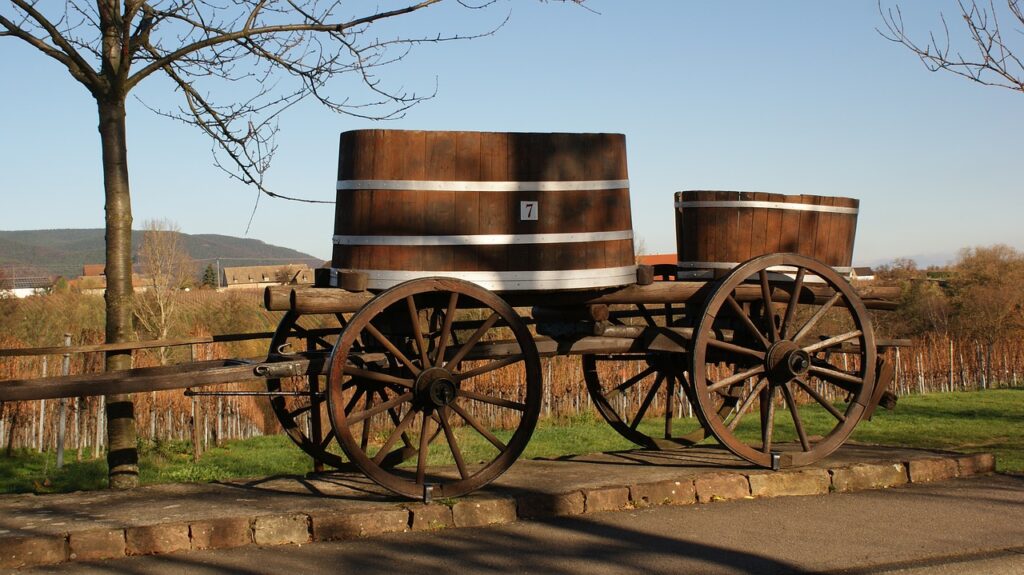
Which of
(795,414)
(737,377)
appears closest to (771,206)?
(737,377)

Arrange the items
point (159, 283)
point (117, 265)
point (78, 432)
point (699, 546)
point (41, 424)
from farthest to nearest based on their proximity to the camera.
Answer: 1. point (159, 283)
2. point (41, 424)
3. point (78, 432)
4. point (117, 265)
5. point (699, 546)

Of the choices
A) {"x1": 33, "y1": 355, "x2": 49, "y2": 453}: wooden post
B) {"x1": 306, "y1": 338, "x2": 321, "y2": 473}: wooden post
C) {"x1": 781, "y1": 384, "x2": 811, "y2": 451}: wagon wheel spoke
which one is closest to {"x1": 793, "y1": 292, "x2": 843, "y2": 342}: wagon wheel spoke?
{"x1": 781, "y1": 384, "x2": 811, "y2": 451}: wagon wheel spoke

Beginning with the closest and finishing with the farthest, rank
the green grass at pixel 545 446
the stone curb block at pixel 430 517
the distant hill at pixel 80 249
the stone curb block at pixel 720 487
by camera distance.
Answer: the stone curb block at pixel 430 517, the stone curb block at pixel 720 487, the green grass at pixel 545 446, the distant hill at pixel 80 249

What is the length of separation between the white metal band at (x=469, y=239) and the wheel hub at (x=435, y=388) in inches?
29.1

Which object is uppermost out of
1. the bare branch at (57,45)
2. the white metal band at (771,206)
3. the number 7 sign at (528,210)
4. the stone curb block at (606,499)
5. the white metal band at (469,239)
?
the bare branch at (57,45)

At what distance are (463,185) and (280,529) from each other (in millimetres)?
2151

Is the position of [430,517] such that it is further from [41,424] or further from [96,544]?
[41,424]

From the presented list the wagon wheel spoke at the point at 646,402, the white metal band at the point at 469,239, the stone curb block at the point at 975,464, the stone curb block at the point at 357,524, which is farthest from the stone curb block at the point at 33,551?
the stone curb block at the point at 975,464

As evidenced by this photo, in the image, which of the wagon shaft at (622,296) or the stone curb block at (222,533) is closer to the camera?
the stone curb block at (222,533)

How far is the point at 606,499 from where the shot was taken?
5914 millimetres

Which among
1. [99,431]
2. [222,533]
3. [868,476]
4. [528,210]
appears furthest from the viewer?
[99,431]

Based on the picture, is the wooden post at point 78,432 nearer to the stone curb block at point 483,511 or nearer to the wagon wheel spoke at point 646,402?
the wagon wheel spoke at point 646,402

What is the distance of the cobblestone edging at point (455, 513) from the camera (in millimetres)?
4797

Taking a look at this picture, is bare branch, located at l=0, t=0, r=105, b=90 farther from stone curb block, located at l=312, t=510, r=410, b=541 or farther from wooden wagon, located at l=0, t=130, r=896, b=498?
stone curb block, located at l=312, t=510, r=410, b=541
